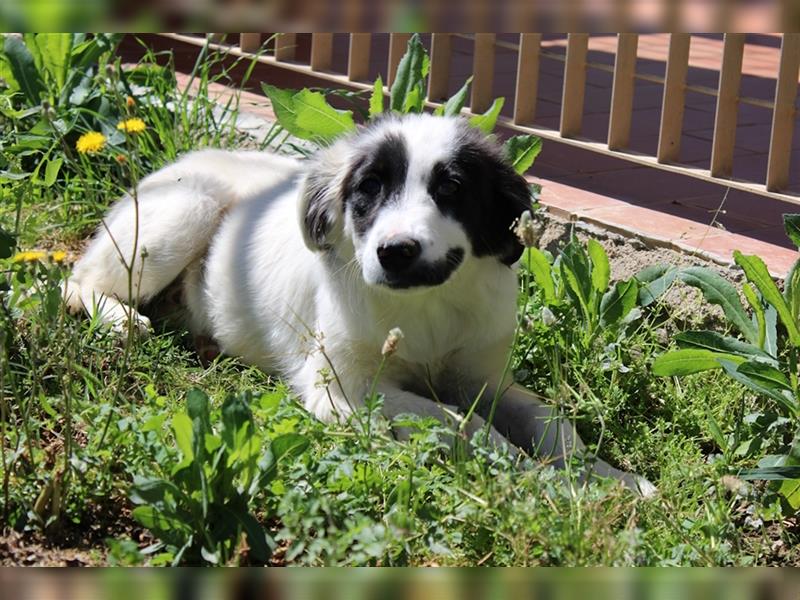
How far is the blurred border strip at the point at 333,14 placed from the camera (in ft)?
3.51

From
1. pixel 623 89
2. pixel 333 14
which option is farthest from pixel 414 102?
pixel 333 14

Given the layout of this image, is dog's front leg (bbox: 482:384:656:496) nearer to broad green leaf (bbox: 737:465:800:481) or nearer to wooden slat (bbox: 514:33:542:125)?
broad green leaf (bbox: 737:465:800:481)

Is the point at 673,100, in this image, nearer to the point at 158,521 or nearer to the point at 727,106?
the point at 727,106

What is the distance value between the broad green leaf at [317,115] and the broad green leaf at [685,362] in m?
1.61

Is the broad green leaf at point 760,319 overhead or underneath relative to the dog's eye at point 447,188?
underneath

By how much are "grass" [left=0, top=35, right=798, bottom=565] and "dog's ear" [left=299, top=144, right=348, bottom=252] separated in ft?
1.94

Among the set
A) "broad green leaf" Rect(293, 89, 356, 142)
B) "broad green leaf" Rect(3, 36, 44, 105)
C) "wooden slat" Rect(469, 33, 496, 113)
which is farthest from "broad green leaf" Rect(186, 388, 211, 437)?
"broad green leaf" Rect(3, 36, 44, 105)

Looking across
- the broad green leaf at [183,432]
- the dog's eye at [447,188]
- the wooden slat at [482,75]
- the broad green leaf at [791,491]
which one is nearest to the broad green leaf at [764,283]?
the broad green leaf at [791,491]

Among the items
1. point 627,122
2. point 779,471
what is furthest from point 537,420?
point 627,122

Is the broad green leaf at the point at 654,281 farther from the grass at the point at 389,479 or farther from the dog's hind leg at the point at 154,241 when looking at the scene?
the dog's hind leg at the point at 154,241

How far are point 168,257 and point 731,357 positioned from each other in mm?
2194

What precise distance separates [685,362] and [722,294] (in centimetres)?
35

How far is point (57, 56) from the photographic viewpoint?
205 inches

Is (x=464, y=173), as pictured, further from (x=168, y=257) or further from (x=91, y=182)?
(x=91, y=182)
